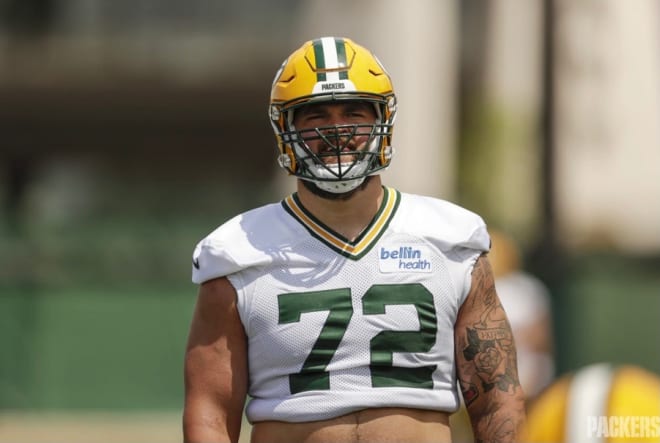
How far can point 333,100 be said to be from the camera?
4.68 metres

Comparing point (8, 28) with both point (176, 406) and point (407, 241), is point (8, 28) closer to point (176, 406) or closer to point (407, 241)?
point (176, 406)

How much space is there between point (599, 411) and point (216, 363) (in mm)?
1694

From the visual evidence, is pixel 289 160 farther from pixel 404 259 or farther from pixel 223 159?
pixel 223 159

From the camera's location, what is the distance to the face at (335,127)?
465 cm

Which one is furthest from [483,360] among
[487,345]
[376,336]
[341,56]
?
[341,56]

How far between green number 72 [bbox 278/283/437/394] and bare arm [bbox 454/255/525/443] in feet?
0.52

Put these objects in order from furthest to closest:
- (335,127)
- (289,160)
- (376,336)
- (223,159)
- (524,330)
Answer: (223,159) → (524,330) → (289,160) → (335,127) → (376,336)

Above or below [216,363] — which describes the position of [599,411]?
below

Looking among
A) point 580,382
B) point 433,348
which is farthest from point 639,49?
point 433,348

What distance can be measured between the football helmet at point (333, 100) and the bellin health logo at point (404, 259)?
0.84 feet

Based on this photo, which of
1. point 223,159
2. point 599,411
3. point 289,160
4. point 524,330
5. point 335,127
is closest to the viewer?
point 335,127

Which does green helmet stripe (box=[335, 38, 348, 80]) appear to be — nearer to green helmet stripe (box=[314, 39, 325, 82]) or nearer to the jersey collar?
green helmet stripe (box=[314, 39, 325, 82])

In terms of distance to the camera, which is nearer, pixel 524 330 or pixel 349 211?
pixel 349 211

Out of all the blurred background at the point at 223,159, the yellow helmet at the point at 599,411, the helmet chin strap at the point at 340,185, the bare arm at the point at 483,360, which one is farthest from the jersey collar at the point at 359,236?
the blurred background at the point at 223,159
